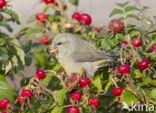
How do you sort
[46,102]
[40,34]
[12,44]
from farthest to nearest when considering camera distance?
[40,34]
[12,44]
[46,102]

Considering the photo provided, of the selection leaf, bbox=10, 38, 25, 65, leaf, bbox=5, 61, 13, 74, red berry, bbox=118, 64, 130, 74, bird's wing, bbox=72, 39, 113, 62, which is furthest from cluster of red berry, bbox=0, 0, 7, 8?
red berry, bbox=118, 64, 130, 74

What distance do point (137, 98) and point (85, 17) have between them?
1265 millimetres

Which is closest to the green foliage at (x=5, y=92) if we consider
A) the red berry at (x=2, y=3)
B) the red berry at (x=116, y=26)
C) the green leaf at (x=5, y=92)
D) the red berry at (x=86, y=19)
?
the green leaf at (x=5, y=92)

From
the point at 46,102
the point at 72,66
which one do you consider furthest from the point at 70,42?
the point at 46,102

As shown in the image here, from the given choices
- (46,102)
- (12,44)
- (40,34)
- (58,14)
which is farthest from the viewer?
(58,14)

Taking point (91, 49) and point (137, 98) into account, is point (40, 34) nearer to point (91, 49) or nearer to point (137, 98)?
point (91, 49)

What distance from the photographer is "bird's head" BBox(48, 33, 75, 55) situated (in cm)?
332

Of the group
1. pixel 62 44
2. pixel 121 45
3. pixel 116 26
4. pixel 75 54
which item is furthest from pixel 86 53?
pixel 121 45

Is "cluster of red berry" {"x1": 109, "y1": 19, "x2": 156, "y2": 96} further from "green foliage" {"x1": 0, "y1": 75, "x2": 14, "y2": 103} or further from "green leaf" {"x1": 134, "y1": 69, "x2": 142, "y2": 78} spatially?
"green foliage" {"x1": 0, "y1": 75, "x2": 14, "y2": 103}

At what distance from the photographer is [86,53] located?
3438mm

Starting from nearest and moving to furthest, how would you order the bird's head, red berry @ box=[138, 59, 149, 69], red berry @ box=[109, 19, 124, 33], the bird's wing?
red berry @ box=[138, 59, 149, 69] < red berry @ box=[109, 19, 124, 33] < the bird's wing < the bird's head

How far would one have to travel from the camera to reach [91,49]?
3311mm

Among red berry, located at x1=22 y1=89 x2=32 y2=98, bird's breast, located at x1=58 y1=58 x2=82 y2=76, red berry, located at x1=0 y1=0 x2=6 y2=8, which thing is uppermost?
red berry, located at x1=0 y1=0 x2=6 y2=8

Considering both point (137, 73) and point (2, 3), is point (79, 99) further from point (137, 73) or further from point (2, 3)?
point (2, 3)
